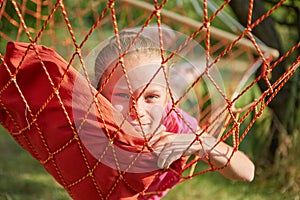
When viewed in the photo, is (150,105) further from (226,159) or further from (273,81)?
(273,81)

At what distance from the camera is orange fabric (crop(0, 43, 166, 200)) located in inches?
42.1

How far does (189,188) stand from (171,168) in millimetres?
893

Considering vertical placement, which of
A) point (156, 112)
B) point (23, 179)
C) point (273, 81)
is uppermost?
point (273, 81)

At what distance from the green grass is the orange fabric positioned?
75 cm

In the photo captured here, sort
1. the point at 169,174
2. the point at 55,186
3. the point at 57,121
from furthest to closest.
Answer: the point at 55,186 → the point at 169,174 → the point at 57,121

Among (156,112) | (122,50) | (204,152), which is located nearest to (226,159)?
(204,152)

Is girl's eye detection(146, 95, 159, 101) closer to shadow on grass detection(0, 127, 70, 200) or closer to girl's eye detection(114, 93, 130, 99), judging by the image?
girl's eye detection(114, 93, 130, 99)

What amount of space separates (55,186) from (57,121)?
906 millimetres

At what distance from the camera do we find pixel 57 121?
1.08 m

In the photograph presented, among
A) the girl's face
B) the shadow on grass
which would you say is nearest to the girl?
the girl's face

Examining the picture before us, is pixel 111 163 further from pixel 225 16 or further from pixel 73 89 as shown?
pixel 225 16

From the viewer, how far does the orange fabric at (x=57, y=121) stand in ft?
3.51

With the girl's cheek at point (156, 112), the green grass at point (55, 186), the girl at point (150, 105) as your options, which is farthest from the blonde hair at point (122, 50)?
the green grass at point (55, 186)

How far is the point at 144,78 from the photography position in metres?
1.11
